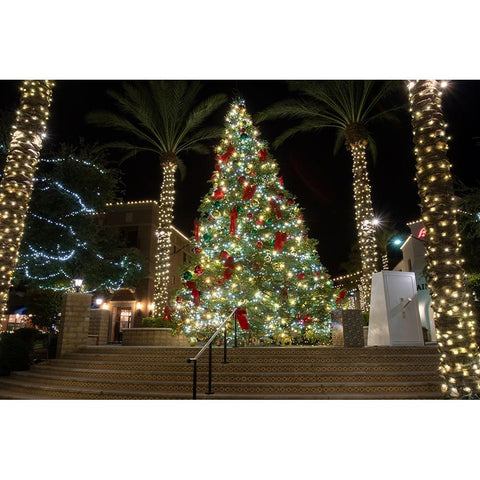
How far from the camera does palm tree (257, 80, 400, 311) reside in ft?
48.1

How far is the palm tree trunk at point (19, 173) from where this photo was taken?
756 centimetres

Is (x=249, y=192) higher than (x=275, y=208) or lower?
higher

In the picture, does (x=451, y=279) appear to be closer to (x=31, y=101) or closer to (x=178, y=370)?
(x=178, y=370)

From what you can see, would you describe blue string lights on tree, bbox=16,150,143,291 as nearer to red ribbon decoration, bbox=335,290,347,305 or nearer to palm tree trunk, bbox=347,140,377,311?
red ribbon decoration, bbox=335,290,347,305

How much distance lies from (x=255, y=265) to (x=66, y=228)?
1105 cm

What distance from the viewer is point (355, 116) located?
15844 millimetres

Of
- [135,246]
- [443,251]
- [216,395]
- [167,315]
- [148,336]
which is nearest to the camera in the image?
[443,251]

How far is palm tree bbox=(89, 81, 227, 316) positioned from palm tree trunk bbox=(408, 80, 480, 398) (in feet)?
38.8

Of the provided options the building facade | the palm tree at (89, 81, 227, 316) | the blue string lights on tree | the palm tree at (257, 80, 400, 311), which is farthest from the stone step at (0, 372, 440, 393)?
the building facade

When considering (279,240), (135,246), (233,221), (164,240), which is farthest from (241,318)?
(135,246)

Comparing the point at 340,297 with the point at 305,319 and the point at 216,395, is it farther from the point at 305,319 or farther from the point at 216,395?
the point at 216,395

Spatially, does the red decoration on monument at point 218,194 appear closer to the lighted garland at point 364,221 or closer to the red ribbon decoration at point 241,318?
the red ribbon decoration at point 241,318

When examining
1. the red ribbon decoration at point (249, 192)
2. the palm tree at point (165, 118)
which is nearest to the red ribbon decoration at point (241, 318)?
the red ribbon decoration at point (249, 192)

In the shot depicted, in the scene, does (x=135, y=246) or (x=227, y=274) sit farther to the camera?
(x=135, y=246)
